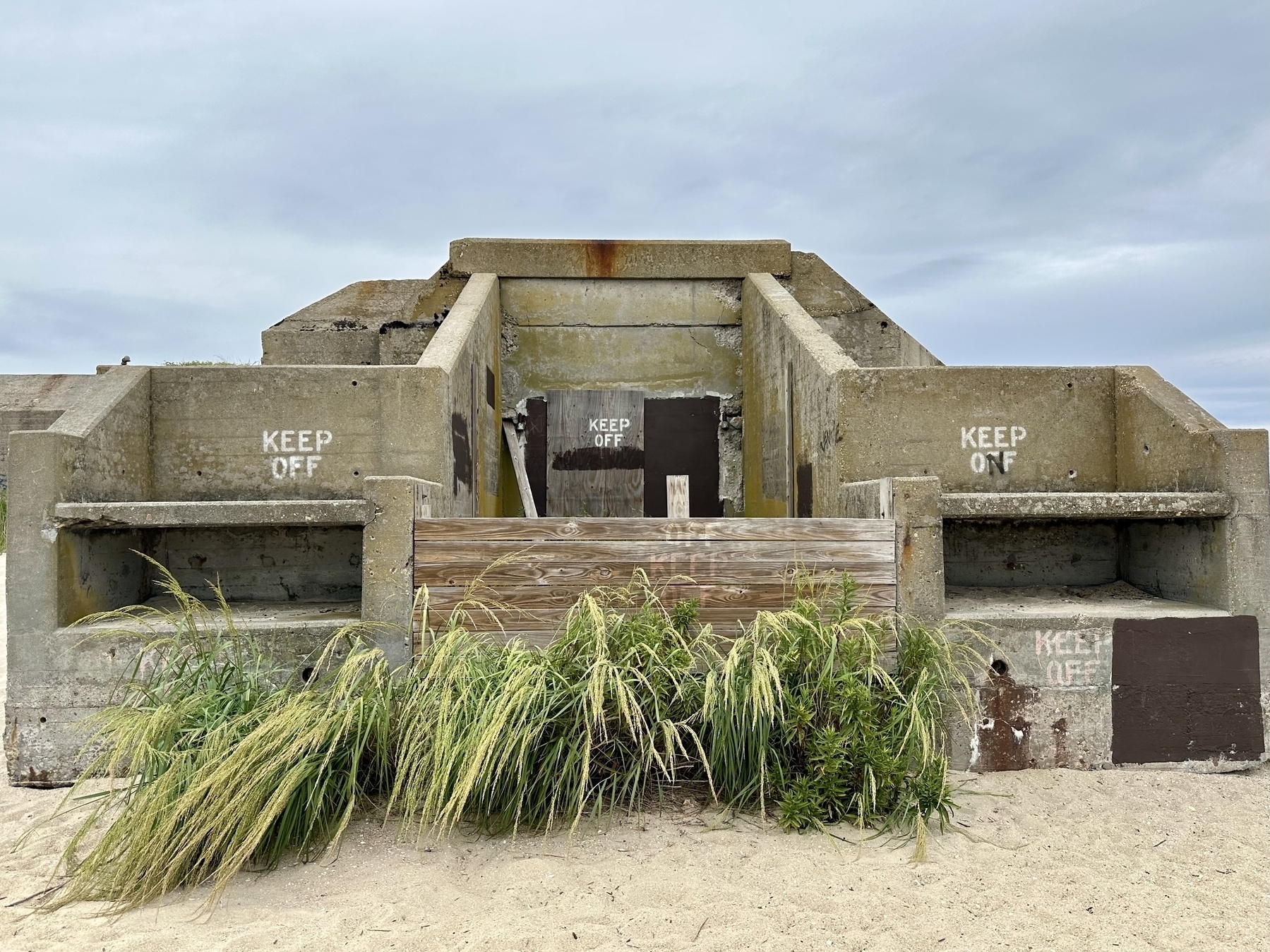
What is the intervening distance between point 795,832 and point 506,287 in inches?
247

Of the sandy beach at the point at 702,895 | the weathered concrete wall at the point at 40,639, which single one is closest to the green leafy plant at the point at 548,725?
the sandy beach at the point at 702,895

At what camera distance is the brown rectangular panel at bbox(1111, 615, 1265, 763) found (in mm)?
4316

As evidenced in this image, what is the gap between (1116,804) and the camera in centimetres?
386

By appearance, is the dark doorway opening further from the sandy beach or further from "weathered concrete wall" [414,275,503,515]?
the sandy beach

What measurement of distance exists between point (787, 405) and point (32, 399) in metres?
12.2

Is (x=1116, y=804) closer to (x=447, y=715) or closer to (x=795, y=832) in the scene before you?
(x=795, y=832)

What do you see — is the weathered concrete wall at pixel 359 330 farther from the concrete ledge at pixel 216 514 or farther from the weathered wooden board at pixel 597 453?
the concrete ledge at pixel 216 514

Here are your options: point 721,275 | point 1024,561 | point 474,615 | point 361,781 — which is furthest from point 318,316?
point 1024,561

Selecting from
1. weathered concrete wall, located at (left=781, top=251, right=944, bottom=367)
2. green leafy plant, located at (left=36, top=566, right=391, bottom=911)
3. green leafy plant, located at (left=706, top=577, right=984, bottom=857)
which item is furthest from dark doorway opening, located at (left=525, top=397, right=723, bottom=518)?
green leafy plant, located at (left=36, top=566, right=391, bottom=911)

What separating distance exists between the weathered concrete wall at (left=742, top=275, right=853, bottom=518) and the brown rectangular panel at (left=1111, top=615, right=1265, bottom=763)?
1743 mm

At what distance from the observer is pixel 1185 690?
4.36 meters

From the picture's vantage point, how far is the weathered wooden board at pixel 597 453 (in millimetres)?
7746

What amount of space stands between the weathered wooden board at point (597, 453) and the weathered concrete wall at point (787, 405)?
3.66 feet

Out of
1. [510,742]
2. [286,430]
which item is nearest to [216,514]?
[286,430]
